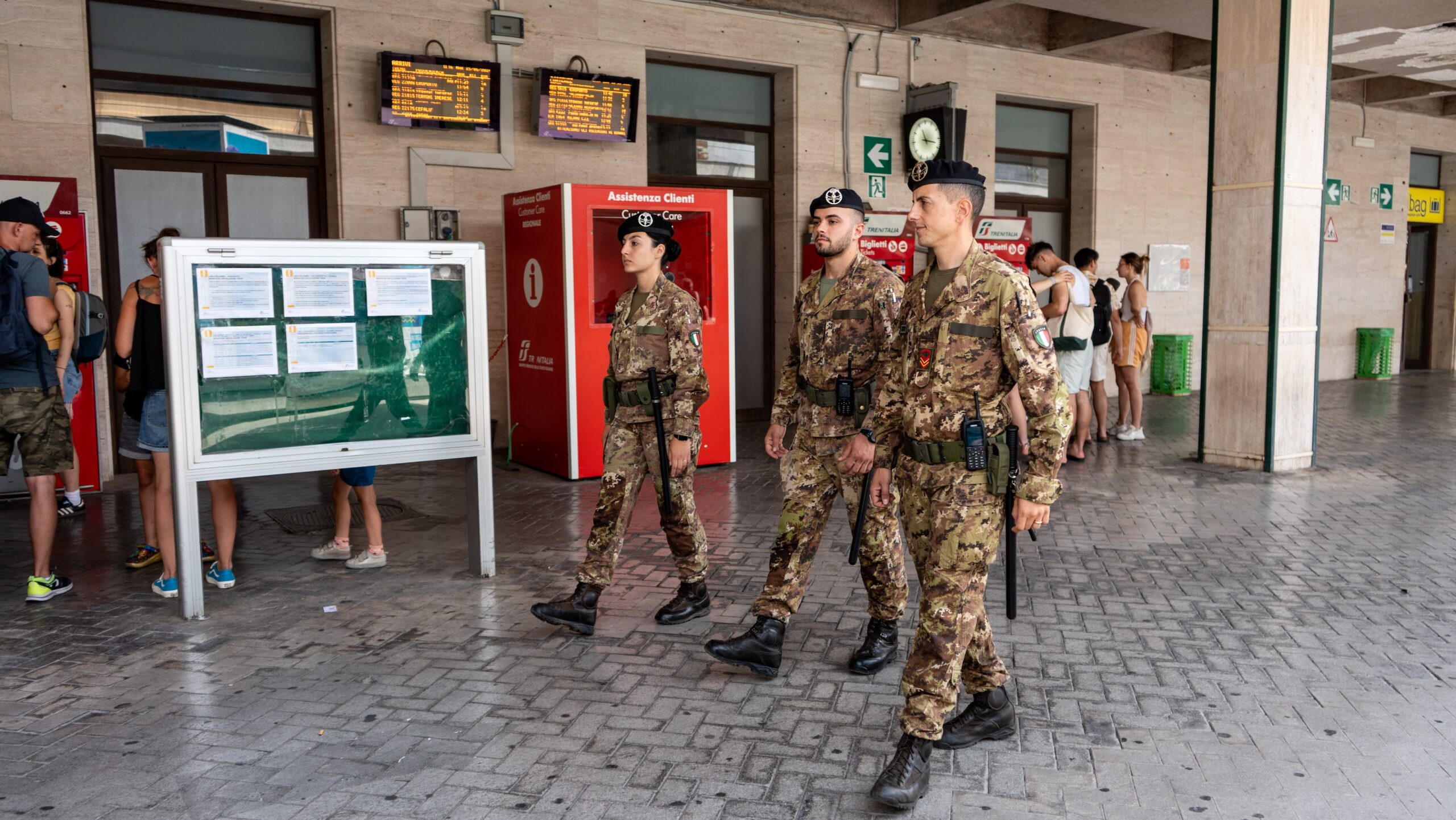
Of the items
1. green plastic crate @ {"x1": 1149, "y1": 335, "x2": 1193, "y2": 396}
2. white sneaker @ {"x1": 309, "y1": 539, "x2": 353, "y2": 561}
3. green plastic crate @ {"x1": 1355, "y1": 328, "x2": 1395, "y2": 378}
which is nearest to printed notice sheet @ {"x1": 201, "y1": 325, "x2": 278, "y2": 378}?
white sneaker @ {"x1": 309, "y1": 539, "x2": 353, "y2": 561}

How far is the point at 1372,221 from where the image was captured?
1822cm

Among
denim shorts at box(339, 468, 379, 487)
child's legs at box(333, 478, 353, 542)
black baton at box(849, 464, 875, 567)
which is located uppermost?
black baton at box(849, 464, 875, 567)

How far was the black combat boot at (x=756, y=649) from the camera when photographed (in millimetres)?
4328

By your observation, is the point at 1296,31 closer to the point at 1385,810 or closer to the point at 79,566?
the point at 1385,810

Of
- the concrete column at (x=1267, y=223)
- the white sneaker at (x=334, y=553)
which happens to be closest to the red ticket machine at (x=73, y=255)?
the white sneaker at (x=334, y=553)

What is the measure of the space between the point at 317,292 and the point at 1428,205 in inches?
806

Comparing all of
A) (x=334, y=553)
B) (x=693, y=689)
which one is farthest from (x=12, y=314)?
(x=693, y=689)

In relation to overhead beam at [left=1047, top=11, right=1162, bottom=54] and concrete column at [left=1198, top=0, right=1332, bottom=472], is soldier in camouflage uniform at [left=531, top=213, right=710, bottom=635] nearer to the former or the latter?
concrete column at [left=1198, top=0, right=1332, bottom=472]

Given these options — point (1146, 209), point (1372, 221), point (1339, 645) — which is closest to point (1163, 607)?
point (1339, 645)

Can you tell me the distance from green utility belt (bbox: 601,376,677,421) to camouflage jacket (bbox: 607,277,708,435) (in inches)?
0.7

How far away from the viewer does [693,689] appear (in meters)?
4.29

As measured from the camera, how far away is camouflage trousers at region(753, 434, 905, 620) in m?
4.36

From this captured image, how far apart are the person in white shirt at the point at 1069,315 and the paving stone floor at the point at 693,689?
8.39 ft

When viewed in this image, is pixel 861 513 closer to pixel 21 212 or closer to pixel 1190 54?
pixel 21 212
